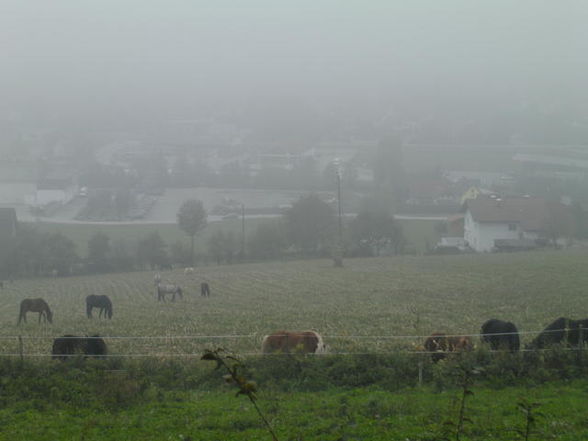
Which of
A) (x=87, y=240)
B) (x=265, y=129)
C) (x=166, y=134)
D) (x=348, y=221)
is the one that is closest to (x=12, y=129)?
(x=166, y=134)

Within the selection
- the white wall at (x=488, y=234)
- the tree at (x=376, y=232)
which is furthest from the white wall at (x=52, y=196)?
the white wall at (x=488, y=234)

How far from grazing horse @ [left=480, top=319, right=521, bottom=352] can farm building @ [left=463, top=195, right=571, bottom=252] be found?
45200 millimetres

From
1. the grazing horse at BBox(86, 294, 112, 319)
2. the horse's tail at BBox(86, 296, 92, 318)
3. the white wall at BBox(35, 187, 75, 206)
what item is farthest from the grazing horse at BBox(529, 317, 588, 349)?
the white wall at BBox(35, 187, 75, 206)

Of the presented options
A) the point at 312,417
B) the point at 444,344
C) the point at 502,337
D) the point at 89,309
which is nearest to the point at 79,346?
the point at 312,417

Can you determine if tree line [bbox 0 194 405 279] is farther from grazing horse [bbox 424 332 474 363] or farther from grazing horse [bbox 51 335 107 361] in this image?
grazing horse [bbox 424 332 474 363]

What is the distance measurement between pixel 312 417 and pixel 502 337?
560cm

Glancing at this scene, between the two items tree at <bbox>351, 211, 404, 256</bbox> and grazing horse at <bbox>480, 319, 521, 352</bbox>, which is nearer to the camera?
grazing horse at <bbox>480, 319, 521, 352</bbox>

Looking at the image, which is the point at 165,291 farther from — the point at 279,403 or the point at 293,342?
the point at 279,403

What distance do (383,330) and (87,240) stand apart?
48133 millimetres

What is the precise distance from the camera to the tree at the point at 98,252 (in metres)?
55.2

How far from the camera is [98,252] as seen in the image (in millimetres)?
55719

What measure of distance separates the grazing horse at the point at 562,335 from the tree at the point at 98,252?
46.6 m

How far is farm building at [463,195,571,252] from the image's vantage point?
57.5 meters

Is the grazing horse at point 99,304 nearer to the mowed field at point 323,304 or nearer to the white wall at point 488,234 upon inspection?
the mowed field at point 323,304
